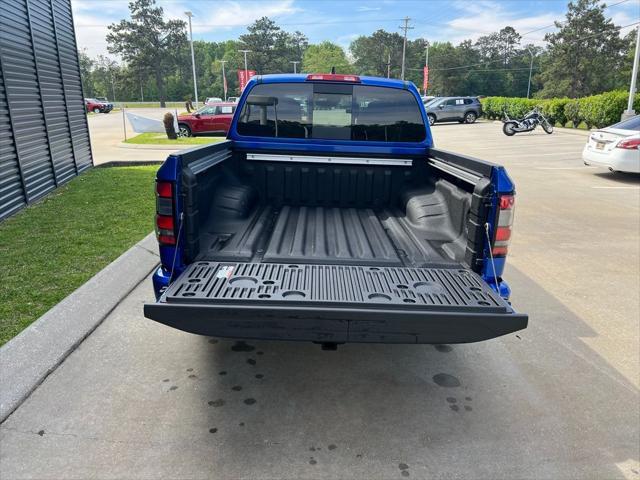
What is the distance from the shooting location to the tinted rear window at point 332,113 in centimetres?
458

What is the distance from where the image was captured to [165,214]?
292cm

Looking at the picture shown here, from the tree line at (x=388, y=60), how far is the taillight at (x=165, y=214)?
71486 mm

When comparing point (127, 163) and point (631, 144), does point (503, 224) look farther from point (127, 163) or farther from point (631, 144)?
point (127, 163)

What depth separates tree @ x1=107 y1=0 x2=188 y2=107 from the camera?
80.5 m

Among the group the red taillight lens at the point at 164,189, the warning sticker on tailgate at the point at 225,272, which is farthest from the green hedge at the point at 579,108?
the red taillight lens at the point at 164,189

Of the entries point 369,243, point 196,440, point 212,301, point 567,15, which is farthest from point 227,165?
point 567,15

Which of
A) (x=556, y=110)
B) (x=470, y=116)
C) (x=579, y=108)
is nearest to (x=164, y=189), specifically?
(x=579, y=108)

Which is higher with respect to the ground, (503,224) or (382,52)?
(382,52)

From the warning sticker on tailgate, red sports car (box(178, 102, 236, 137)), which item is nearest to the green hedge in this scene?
red sports car (box(178, 102, 236, 137))

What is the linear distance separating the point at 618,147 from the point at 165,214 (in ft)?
37.4

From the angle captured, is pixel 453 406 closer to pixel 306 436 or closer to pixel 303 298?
pixel 306 436

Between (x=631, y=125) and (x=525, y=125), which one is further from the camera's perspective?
(x=525, y=125)

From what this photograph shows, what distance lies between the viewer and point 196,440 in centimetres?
265

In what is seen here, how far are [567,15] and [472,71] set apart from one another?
70.3 feet
